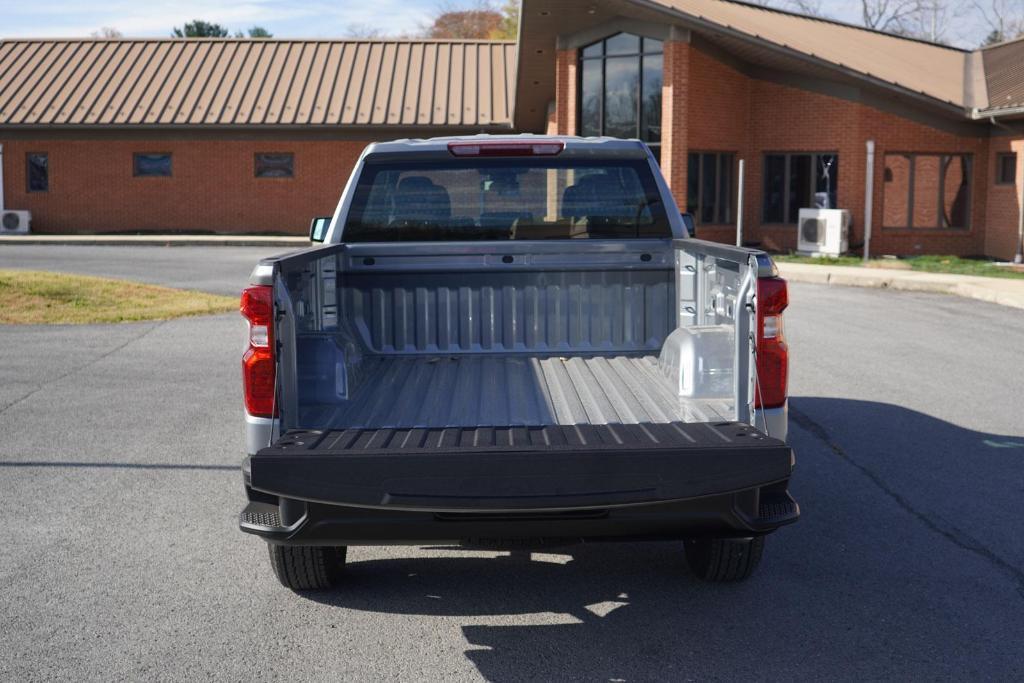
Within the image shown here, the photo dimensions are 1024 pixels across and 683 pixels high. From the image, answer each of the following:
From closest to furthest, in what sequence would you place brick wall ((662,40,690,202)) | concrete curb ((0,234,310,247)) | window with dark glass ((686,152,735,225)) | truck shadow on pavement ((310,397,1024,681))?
truck shadow on pavement ((310,397,1024,681))
brick wall ((662,40,690,202))
window with dark glass ((686,152,735,225))
concrete curb ((0,234,310,247))

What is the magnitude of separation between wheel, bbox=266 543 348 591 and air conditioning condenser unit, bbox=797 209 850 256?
79.3 ft

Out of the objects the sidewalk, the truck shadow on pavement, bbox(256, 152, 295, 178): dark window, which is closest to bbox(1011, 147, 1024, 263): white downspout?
the sidewalk

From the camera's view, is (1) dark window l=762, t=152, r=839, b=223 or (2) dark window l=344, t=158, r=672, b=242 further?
(1) dark window l=762, t=152, r=839, b=223

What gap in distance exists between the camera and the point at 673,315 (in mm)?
6258

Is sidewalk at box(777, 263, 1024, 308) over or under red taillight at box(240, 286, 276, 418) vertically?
under

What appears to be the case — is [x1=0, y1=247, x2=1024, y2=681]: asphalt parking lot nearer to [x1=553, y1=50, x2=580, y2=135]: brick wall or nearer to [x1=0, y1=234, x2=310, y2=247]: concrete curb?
[x1=553, y1=50, x2=580, y2=135]: brick wall

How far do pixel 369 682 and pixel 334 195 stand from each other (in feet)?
119

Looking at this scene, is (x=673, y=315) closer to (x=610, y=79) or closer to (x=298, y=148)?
(x=610, y=79)

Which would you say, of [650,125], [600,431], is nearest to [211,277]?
[650,125]

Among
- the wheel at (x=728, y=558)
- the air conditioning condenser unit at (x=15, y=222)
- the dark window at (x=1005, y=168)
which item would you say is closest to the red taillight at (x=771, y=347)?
the wheel at (x=728, y=558)

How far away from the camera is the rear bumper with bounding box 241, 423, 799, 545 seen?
4141 millimetres

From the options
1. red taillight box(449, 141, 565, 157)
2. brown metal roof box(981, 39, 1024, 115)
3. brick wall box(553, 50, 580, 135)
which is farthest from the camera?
brick wall box(553, 50, 580, 135)

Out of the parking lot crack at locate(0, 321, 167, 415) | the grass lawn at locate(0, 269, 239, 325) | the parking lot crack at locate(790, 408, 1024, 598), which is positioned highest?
the grass lawn at locate(0, 269, 239, 325)

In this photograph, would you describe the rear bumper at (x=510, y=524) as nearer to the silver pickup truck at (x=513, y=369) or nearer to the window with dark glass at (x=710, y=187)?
the silver pickup truck at (x=513, y=369)
